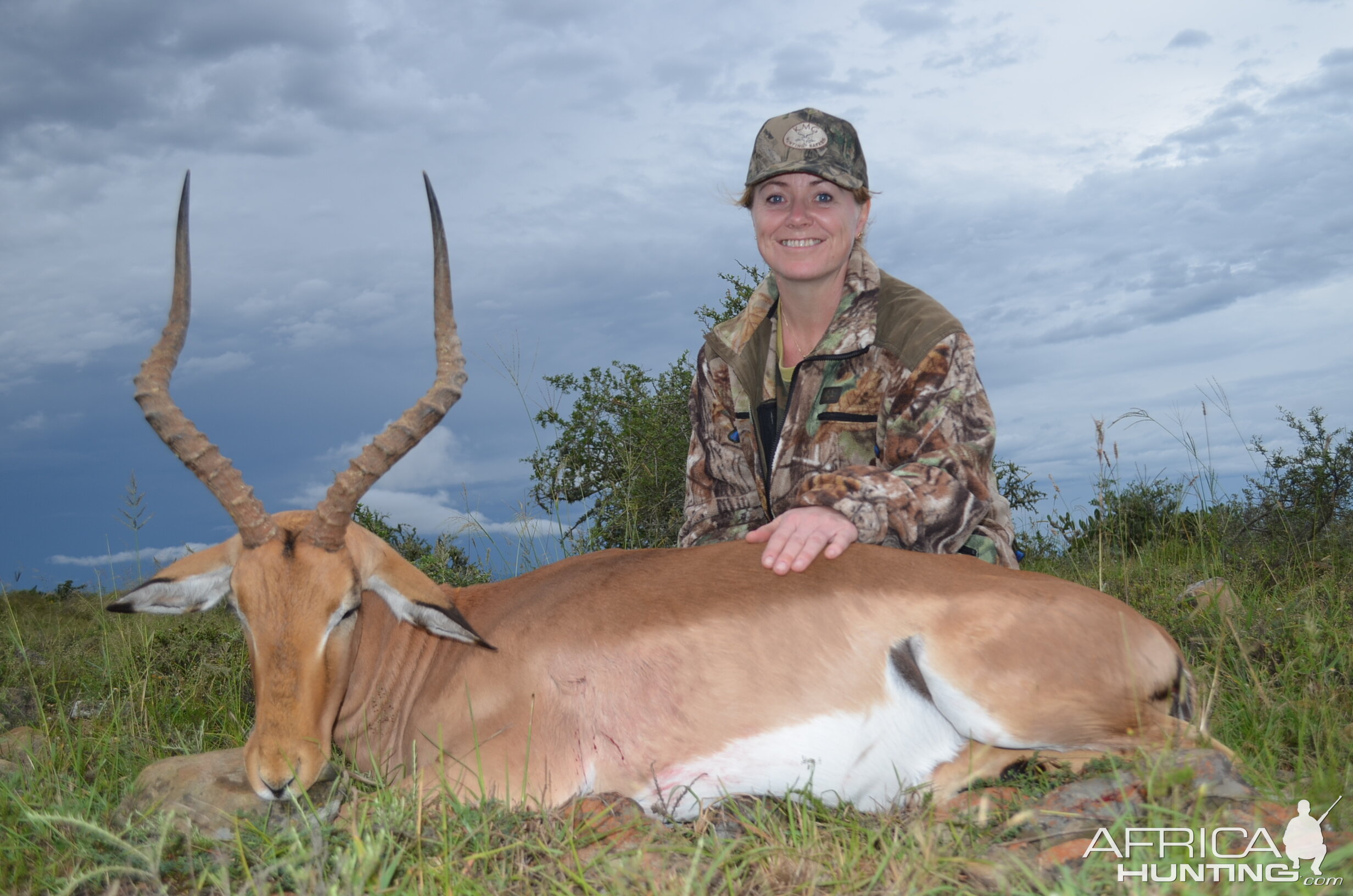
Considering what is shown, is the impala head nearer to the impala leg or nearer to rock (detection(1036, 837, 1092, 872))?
the impala leg

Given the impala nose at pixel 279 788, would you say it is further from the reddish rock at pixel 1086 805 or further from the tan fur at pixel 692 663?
the reddish rock at pixel 1086 805

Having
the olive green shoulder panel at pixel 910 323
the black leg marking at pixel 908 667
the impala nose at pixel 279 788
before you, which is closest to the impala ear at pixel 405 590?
the impala nose at pixel 279 788

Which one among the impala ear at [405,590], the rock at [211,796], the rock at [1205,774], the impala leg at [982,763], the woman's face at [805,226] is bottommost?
the impala leg at [982,763]

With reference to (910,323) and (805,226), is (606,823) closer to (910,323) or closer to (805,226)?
(910,323)

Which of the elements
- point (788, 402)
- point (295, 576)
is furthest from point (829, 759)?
point (788, 402)

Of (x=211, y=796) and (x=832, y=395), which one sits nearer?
(x=211, y=796)

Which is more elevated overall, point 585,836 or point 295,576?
point 295,576

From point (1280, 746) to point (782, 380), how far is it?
311 cm

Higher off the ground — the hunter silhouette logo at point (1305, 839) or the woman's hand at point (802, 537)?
the woman's hand at point (802, 537)

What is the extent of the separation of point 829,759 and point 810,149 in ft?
11.1

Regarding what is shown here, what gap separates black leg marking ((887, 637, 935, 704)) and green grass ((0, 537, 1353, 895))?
0.44 meters

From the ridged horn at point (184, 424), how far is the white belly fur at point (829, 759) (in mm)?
1862

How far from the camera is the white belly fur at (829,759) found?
12.1ft

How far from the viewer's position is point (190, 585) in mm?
4234
